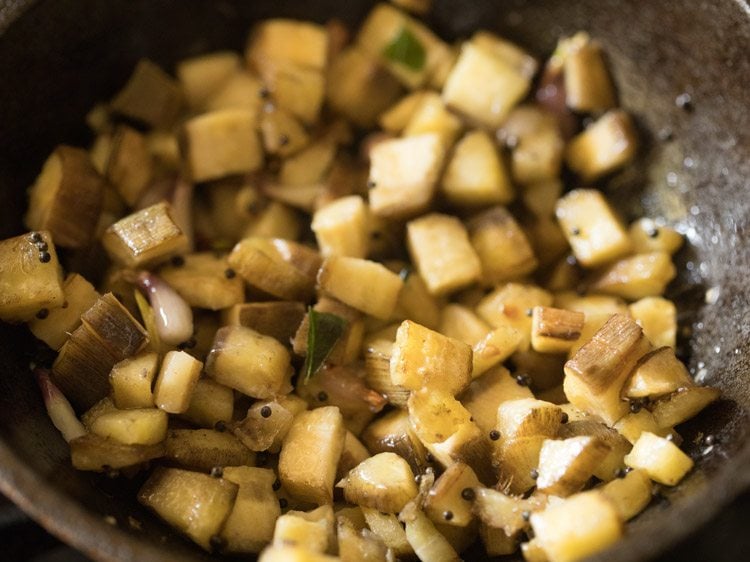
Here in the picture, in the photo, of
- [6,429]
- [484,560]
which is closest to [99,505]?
[6,429]

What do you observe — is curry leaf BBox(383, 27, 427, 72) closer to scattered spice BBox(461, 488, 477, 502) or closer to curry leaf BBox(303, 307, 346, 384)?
curry leaf BBox(303, 307, 346, 384)

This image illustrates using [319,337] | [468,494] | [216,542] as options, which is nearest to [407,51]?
[319,337]

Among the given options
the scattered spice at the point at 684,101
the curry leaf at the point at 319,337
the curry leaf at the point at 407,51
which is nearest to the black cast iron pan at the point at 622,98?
the scattered spice at the point at 684,101

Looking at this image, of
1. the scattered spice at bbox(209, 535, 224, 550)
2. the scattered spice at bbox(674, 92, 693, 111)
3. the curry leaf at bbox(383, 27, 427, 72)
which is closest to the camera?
the scattered spice at bbox(209, 535, 224, 550)

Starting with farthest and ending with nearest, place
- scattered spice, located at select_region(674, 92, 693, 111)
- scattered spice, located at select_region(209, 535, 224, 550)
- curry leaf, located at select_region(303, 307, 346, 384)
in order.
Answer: scattered spice, located at select_region(674, 92, 693, 111), curry leaf, located at select_region(303, 307, 346, 384), scattered spice, located at select_region(209, 535, 224, 550)

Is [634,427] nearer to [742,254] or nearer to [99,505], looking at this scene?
[742,254]

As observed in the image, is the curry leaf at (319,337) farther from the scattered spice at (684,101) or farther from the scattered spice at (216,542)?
the scattered spice at (684,101)

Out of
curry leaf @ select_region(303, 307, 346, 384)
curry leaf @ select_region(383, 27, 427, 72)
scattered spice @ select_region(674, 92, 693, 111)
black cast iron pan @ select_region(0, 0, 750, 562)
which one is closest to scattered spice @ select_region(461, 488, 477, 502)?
black cast iron pan @ select_region(0, 0, 750, 562)
